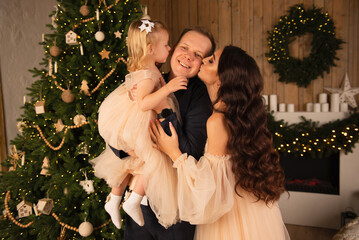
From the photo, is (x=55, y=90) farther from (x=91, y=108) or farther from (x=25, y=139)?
(x=25, y=139)

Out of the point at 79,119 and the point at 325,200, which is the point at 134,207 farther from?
the point at 325,200

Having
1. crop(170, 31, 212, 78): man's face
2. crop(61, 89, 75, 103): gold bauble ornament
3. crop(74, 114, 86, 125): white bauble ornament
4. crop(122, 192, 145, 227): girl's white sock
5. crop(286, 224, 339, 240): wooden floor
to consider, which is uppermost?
crop(170, 31, 212, 78): man's face

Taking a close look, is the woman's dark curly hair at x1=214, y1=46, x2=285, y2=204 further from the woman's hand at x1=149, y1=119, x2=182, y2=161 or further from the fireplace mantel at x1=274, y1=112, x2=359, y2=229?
the fireplace mantel at x1=274, y1=112, x2=359, y2=229

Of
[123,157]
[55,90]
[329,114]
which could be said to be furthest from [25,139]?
[329,114]

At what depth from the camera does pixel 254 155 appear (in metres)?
1.30

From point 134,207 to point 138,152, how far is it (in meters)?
0.29

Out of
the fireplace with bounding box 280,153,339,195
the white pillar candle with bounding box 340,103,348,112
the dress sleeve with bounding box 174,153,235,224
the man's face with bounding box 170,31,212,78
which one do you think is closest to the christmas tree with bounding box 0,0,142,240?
the man's face with bounding box 170,31,212,78

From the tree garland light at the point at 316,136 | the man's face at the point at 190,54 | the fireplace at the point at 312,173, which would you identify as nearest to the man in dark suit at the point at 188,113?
the man's face at the point at 190,54

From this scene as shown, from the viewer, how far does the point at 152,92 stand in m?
1.44

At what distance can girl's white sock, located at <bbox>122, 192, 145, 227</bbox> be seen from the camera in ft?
4.56

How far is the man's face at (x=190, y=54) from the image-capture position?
5.10 feet

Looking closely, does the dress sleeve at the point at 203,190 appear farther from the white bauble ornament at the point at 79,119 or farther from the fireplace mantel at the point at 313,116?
the fireplace mantel at the point at 313,116

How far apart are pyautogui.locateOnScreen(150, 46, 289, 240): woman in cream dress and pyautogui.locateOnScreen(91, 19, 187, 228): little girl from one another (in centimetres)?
8

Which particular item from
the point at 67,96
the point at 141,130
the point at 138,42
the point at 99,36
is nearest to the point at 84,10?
the point at 99,36
